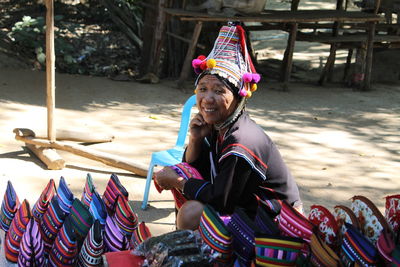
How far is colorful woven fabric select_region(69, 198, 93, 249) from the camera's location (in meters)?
2.63

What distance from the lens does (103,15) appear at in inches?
452

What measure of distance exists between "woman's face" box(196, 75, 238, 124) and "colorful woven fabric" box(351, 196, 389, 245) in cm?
77

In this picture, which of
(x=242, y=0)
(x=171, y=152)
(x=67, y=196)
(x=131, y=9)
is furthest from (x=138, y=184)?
(x=131, y=9)

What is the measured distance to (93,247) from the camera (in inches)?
98.0

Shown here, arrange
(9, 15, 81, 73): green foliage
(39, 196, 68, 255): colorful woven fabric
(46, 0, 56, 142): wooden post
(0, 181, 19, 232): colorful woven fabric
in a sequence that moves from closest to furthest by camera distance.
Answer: (39, 196, 68, 255): colorful woven fabric
(0, 181, 19, 232): colorful woven fabric
(46, 0, 56, 142): wooden post
(9, 15, 81, 73): green foliage

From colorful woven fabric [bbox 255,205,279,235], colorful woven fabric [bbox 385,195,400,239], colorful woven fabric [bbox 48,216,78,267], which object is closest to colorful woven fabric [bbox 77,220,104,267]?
colorful woven fabric [bbox 48,216,78,267]

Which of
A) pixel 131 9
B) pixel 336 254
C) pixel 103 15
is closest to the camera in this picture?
pixel 336 254

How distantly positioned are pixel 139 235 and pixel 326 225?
2.81 feet

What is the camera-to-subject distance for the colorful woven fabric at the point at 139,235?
2517 mm

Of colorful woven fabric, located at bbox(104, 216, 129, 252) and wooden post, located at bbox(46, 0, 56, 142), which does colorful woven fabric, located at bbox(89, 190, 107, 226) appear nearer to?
colorful woven fabric, located at bbox(104, 216, 129, 252)

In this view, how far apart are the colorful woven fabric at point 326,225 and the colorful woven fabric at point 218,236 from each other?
1.17 feet

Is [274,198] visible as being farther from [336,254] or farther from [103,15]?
[103,15]

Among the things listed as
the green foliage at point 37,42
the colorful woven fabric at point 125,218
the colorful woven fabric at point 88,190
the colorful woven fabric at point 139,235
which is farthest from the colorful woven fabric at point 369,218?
the green foliage at point 37,42

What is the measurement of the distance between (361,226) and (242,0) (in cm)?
631
